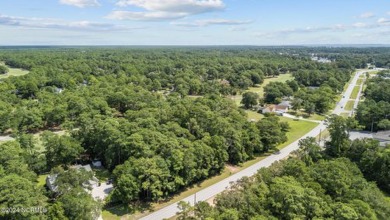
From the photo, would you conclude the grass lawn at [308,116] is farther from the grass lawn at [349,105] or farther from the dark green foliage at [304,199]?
the dark green foliage at [304,199]

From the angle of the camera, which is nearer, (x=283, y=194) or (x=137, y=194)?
(x=283, y=194)

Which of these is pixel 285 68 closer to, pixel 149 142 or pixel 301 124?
pixel 301 124

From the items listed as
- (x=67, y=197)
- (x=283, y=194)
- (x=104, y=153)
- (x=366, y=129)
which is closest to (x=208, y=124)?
(x=104, y=153)

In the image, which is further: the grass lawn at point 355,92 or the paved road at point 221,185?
the grass lawn at point 355,92

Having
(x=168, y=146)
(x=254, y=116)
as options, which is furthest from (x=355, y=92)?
(x=168, y=146)

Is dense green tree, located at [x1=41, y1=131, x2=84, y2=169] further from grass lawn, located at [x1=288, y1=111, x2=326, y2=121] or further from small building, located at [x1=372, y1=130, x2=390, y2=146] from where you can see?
grass lawn, located at [x1=288, y1=111, x2=326, y2=121]

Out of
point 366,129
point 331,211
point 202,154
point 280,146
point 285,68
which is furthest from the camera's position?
point 285,68

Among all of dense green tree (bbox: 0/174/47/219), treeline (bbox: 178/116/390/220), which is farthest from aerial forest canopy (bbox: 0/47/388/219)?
treeline (bbox: 178/116/390/220)

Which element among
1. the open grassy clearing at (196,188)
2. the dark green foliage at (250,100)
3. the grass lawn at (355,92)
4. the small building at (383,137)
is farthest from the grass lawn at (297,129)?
the grass lawn at (355,92)

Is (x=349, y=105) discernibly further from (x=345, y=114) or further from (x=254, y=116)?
(x=254, y=116)
